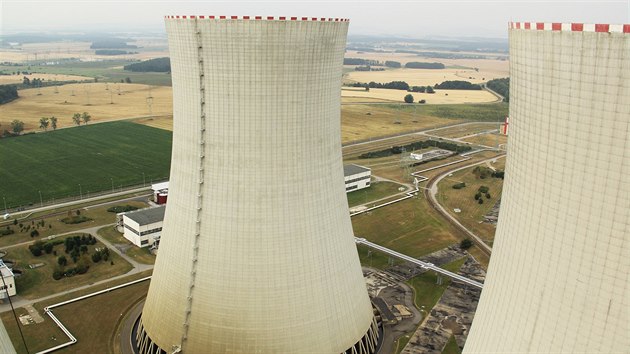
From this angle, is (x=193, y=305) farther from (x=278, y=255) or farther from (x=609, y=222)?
(x=609, y=222)

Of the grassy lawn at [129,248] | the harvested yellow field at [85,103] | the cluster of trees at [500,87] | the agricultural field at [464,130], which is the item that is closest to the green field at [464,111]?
the agricultural field at [464,130]

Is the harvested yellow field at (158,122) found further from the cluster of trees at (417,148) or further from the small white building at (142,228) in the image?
the small white building at (142,228)

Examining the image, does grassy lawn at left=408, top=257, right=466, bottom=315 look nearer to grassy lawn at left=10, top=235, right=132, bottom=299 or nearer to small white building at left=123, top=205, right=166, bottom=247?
grassy lawn at left=10, top=235, right=132, bottom=299

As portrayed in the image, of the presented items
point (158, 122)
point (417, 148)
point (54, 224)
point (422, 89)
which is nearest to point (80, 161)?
point (54, 224)

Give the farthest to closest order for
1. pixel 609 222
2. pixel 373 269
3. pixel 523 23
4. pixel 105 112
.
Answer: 1. pixel 105 112
2. pixel 373 269
3. pixel 523 23
4. pixel 609 222

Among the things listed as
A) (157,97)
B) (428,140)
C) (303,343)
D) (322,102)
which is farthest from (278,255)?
(157,97)

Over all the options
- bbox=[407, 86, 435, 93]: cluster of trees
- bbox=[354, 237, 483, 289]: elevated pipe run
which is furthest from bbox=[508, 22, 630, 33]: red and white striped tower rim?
bbox=[407, 86, 435, 93]: cluster of trees
